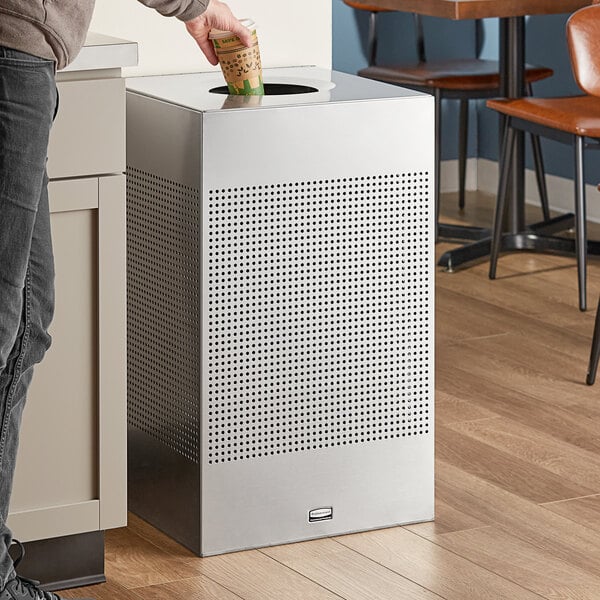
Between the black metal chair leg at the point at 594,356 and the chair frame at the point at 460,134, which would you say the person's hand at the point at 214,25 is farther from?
the chair frame at the point at 460,134

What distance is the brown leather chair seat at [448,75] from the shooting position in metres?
4.51

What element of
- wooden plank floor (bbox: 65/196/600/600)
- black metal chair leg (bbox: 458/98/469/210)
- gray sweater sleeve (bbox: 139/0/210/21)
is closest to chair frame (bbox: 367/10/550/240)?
black metal chair leg (bbox: 458/98/469/210)

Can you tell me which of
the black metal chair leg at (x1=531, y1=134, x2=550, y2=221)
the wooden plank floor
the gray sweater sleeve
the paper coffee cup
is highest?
the gray sweater sleeve

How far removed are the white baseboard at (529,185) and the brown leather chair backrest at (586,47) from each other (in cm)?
128

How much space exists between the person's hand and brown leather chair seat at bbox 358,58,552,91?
2258mm

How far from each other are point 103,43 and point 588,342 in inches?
76.2

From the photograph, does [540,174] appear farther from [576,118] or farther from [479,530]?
[479,530]

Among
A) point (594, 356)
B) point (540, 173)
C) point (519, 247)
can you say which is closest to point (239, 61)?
point (594, 356)

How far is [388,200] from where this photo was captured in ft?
7.75

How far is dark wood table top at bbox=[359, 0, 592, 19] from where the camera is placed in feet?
12.7

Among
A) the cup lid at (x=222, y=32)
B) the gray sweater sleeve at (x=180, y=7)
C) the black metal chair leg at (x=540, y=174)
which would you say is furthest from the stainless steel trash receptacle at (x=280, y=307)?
the black metal chair leg at (x=540, y=174)

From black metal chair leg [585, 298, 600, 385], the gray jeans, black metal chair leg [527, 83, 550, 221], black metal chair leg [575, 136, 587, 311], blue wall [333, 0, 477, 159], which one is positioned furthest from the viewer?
blue wall [333, 0, 477, 159]

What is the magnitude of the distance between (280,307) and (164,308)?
20 cm

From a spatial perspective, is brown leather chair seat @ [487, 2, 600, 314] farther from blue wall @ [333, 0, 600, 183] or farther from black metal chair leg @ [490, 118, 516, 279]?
blue wall @ [333, 0, 600, 183]
